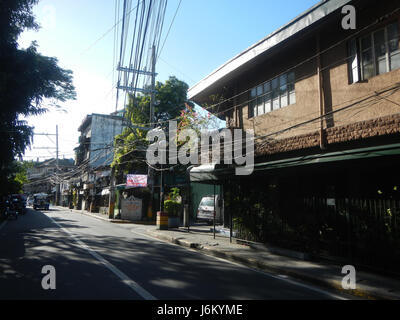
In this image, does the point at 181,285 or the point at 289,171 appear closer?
the point at 181,285

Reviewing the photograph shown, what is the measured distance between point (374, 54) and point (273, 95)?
12.7 ft

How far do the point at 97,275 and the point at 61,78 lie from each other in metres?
11.1

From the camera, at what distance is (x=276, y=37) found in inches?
390

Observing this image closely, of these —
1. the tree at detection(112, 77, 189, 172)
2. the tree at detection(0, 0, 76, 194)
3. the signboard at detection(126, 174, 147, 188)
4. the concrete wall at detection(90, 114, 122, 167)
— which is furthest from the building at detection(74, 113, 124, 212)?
the tree at detection(0, 0, 76, 194)

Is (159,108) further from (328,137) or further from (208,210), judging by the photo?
(328,137)

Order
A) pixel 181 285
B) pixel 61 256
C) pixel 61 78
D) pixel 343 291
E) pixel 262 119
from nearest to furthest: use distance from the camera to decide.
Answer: pixel 181 285, pixel 343 291, pixel 61 256, pixel 262 119, pixel 61 78

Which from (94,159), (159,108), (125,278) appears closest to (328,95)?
(125,278)

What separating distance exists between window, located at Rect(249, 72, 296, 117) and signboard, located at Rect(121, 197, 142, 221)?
14.3 meters

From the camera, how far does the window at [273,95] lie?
10.5m

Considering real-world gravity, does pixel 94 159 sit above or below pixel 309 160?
above

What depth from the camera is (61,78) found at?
45.9ft

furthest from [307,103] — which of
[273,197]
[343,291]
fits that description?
[343,291]

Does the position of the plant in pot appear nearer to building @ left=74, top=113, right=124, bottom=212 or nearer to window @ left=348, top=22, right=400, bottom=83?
window @ left=348, top=22, right=400, bottom=83
